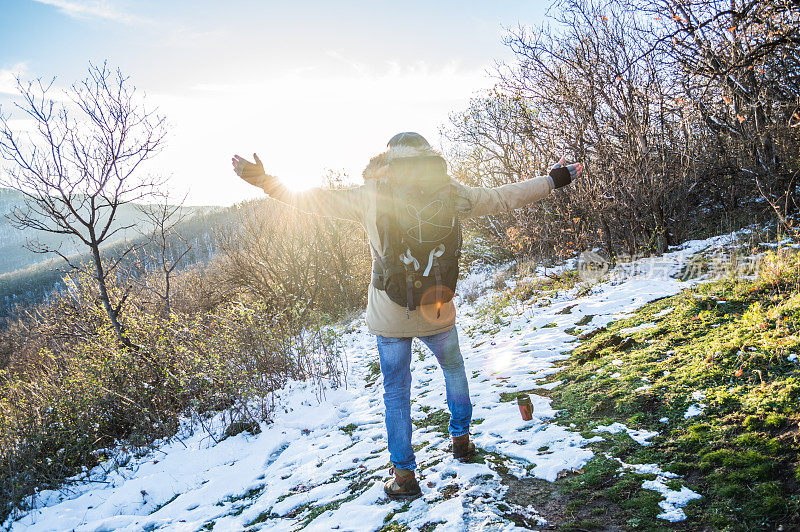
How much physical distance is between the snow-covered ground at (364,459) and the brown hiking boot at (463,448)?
73mm

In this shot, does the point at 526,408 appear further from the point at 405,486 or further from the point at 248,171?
the point at 248,171

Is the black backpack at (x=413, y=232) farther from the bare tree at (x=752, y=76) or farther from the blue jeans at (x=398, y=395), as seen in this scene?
the bare tree at (x=752, y=76)

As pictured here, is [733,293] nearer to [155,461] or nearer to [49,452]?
[155,461]

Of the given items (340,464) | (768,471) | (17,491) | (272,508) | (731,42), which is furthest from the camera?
(731,42)

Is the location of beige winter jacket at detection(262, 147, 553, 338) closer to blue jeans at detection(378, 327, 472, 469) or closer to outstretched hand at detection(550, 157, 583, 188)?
blue jeans at detection(378, 327, 472, 469)

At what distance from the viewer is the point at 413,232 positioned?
2.44m

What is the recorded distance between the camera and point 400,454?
2.53 metres

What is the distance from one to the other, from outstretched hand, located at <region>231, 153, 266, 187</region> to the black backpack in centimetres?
83

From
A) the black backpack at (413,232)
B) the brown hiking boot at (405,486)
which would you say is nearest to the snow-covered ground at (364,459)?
the brown hiking boot at (405,486)

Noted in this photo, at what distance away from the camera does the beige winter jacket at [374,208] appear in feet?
8.25

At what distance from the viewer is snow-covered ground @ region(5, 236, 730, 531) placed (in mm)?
2520

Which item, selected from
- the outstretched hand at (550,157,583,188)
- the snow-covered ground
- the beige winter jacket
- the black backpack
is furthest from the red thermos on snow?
the outstretched hand at (550,157,583,188)

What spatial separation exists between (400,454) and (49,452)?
6.54m

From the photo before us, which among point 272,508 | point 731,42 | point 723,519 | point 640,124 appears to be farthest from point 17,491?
point 731,42
